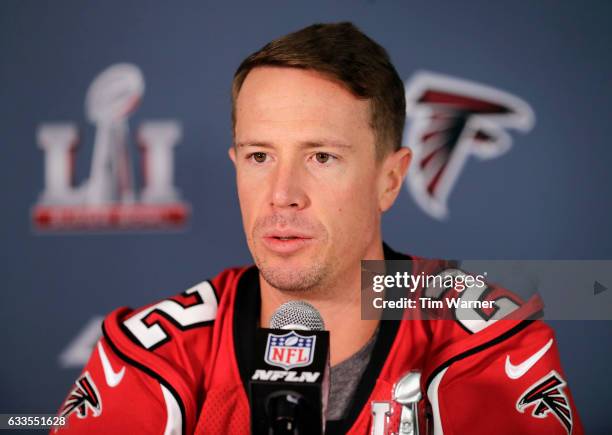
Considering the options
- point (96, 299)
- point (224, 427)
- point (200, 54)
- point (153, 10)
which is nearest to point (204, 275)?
point (96, 299)

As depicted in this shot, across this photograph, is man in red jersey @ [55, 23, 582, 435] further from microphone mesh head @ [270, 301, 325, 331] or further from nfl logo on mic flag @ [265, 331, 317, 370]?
nfl logo on mic flag @ [265, 331, 317, 370]

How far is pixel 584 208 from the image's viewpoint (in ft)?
7.34

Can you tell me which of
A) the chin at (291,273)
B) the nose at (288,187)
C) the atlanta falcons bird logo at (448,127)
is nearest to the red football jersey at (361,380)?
the chin at (291,273)

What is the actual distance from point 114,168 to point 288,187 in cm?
125

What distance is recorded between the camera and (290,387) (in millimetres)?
777

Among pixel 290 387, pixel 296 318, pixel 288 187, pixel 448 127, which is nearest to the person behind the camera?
pixel 290 387

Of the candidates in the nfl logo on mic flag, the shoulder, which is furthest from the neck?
the nfl logo on mic flag

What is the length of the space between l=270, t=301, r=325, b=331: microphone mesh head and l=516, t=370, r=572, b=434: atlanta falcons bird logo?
476mm

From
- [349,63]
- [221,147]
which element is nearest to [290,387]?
[349,63]

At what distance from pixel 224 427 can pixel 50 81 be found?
59.3 inches

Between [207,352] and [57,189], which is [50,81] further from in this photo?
[207,352]

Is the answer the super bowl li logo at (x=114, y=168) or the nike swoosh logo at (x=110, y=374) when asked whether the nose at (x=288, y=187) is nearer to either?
the nike swoosh logo at (x=110, y=374)

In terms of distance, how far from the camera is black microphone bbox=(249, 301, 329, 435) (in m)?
0.78

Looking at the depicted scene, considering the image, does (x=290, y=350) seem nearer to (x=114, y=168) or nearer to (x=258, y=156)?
(x=258, y=156)
